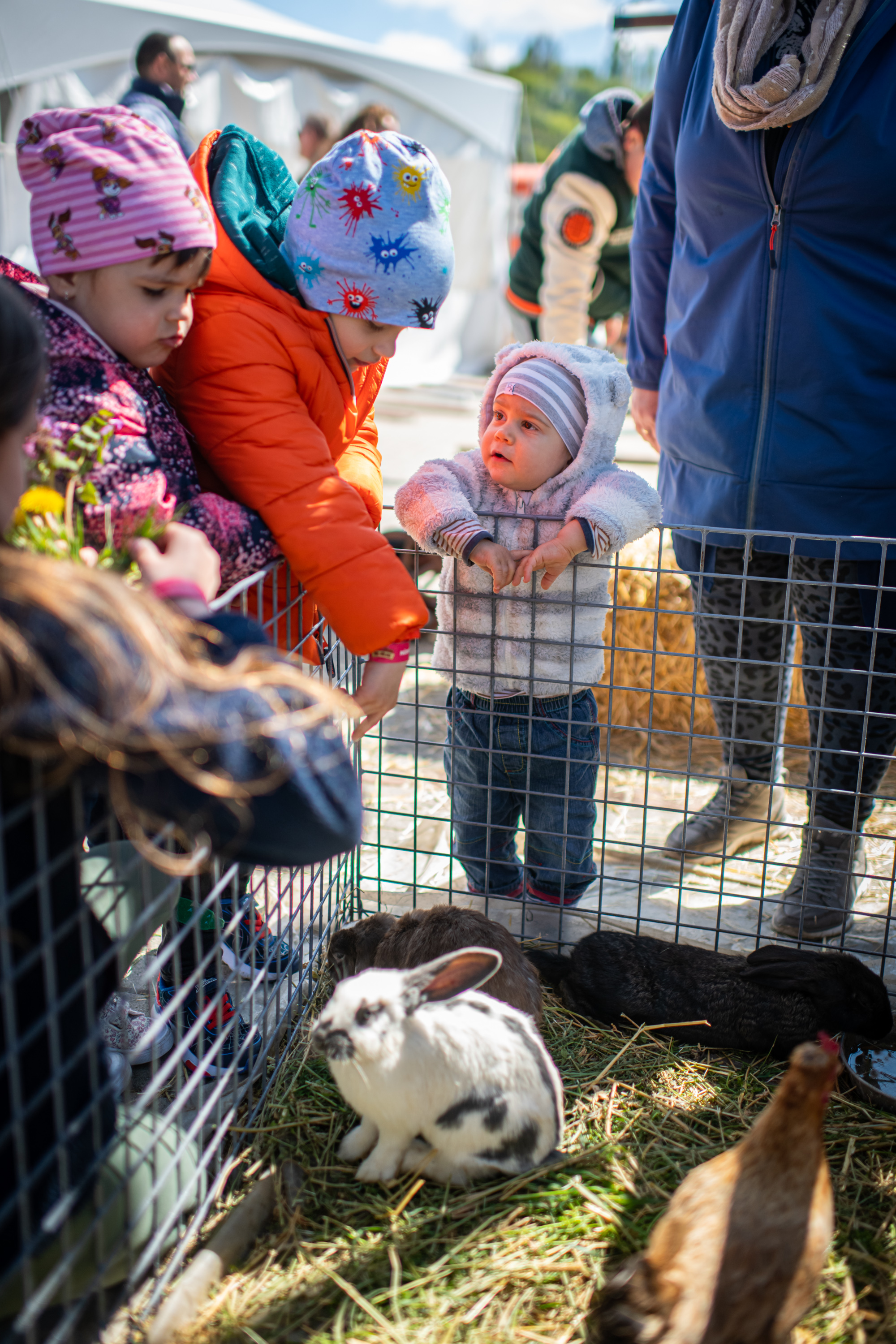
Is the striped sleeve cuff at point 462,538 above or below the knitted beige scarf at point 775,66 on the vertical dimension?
below

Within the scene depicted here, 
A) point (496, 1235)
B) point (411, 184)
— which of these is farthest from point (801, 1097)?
point (411, 184)

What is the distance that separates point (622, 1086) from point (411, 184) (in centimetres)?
171

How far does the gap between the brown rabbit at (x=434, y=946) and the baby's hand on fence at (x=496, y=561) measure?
0.67 m

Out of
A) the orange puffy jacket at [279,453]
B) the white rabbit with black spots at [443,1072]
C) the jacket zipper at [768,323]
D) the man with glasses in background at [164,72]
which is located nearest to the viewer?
the white rabbit with black spots at [443,1072]

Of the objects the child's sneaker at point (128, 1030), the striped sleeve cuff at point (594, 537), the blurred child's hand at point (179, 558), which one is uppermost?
the blurred child's hand at point (179, 558)

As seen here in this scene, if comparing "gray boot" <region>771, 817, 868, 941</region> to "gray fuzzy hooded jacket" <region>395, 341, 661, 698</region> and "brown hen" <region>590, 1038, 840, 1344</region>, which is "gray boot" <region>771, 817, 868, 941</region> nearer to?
"gray fuzzy hooded jacket" <region>395, 341, 661, 698</region>

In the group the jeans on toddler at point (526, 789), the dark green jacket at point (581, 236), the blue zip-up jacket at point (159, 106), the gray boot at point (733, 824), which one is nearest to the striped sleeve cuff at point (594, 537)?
the jeans on toddler at point (526, 789)

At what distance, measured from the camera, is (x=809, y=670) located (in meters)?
2.50

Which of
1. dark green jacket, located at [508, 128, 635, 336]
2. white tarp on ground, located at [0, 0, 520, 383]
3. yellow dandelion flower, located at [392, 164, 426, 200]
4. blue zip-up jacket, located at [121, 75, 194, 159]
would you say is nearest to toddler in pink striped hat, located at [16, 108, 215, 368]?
yellow dandelion flower, located at [392, 164, 426, 200]

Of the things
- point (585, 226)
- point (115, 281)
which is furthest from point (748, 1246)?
point (585, 226)

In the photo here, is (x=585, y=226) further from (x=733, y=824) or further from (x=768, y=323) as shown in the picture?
(x=733, y=824)

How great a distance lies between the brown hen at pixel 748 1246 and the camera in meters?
1.29

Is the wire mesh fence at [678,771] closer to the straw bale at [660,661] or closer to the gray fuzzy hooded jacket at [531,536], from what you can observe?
the gray fuzzy hooded jacket at [531,536]

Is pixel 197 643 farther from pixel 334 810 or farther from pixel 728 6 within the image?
pixel 728 6
